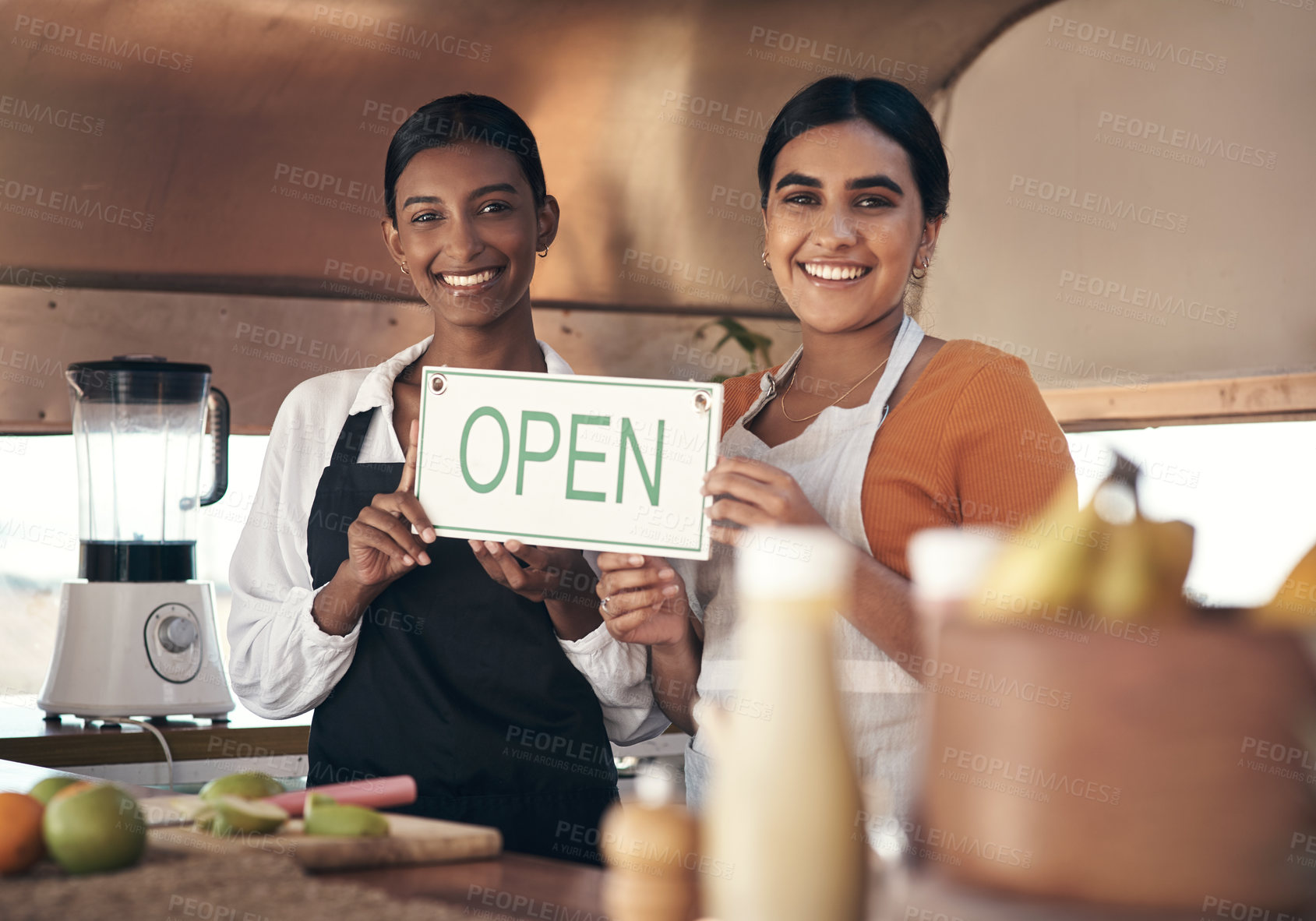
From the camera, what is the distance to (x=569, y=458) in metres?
1.28

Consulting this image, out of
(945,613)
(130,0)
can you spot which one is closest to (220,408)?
(130,0)

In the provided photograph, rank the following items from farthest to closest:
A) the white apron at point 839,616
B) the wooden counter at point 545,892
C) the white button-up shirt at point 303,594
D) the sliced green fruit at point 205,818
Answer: the white button-up shirt at point 303,594, the white apron at point 839,616, the sliced green fruit at point 205,818, the wooden counter at point 545,892

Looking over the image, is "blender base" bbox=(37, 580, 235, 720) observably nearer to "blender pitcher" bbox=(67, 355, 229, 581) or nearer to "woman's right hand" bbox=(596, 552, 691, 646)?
"blender pitcher" bbox=(67, 355, 229, 581)

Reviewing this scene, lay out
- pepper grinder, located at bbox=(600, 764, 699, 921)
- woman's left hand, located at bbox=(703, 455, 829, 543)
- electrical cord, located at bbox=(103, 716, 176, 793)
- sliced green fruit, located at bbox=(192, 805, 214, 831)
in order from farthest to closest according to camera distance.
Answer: electrical cord, located at bbox=(103, 716, 176, 793) → woman's left hand, located at bbox=(703, 455, 829, 543) → sliced green fruit, located at bbox=(192, 805, 214, 831) → pepper grinder, located at bbox=(600, 764, 699, 921)

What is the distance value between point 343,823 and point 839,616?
2.00 feet

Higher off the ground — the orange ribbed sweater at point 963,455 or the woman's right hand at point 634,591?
the orange ribbed sweater at point 963,455

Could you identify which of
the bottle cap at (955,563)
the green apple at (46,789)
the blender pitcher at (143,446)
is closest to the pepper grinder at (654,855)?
the bottle cap at (955,563)

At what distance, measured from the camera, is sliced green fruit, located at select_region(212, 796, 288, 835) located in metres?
0.94

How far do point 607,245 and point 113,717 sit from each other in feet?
5.72

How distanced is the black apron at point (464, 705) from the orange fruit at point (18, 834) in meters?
0.69

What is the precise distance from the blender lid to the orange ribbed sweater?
1594mm

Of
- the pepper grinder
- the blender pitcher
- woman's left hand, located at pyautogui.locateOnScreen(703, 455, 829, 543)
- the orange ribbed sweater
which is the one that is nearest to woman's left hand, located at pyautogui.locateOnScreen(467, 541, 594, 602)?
woman's left hand, located at pyautogui.locateOnScreen(703, 455, 829, 543)

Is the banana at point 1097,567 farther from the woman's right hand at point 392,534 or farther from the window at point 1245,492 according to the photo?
the window at point 1245,492

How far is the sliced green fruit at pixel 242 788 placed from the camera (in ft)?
3.28
